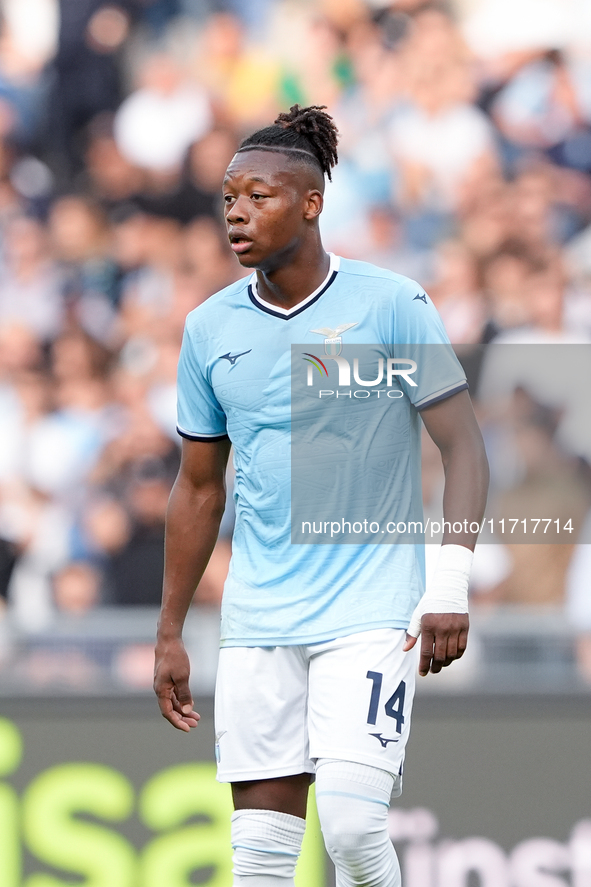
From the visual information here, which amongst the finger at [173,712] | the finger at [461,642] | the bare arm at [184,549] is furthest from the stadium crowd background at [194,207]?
the finger at [461,642]

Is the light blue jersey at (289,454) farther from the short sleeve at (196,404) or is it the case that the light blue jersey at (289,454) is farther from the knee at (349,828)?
the knee at (349,828)

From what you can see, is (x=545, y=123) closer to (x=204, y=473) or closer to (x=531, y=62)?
(x=531, y=62)

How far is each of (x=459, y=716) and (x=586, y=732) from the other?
46 centimetres

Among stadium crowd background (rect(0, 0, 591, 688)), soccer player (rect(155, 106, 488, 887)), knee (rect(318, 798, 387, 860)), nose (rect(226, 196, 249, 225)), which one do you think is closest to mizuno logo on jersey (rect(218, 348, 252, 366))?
soccer player (rect(155, 106, 488, 887))

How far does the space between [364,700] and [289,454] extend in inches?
25.9

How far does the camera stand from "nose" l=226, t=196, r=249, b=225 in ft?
10.1

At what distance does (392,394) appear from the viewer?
3.16m

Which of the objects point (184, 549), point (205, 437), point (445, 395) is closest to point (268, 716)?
point (184, 549)

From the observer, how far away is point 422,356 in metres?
3.07

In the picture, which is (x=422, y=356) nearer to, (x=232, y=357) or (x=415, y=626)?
(x=232, y=357)

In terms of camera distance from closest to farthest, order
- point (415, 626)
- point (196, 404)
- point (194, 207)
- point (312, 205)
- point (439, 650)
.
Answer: point (439, 650) < point (415, 626) < point (312, 205) < point (196, 404) < point (194, 207)

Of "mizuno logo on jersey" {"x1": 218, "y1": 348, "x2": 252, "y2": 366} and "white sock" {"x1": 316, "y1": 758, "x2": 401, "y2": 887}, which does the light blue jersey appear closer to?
"mizuno logo on jersey" {"x1": 218, "y1": 348, "x2": 252, "y2": 366}

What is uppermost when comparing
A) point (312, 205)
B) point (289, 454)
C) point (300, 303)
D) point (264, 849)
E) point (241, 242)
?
point (312, 205)

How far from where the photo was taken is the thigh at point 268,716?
122 inches
